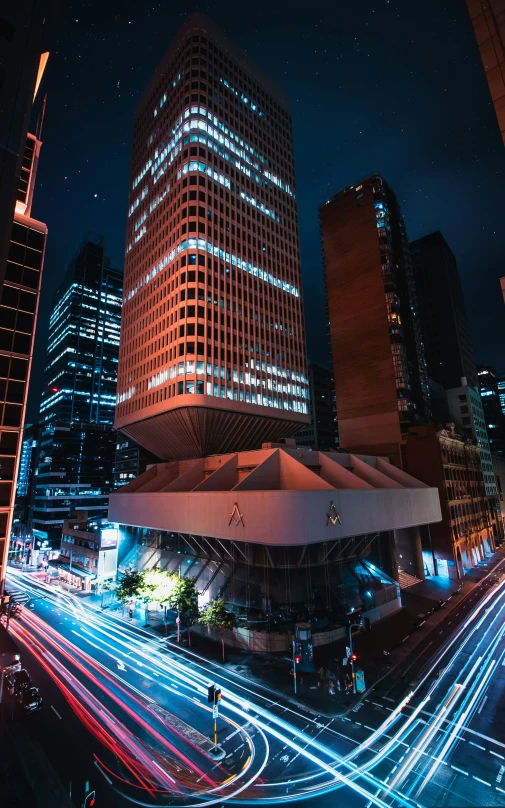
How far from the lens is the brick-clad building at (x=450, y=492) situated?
5972 centimetres

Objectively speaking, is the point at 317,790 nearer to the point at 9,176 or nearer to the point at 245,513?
the point at 245,513

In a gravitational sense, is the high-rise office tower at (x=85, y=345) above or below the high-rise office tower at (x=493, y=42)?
above

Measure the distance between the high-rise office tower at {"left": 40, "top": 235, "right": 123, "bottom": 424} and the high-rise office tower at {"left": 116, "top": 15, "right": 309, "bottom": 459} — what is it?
9781 centimetres

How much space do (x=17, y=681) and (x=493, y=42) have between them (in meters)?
38.8

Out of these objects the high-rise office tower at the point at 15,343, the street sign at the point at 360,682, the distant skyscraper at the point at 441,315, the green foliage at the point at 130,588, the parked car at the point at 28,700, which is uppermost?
the distant skyscraper at the point at 441,315

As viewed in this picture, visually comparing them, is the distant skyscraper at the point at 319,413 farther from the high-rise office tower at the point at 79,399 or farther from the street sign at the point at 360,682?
the street sign at the point at 360,682

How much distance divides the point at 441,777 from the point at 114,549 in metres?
52.0

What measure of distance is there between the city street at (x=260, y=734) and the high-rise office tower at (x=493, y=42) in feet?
85.5

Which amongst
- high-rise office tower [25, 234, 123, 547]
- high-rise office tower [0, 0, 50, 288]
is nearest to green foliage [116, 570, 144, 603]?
high-rise office tower [0, 0, 50, 288]

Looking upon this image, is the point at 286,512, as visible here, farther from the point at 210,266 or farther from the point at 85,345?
the point at 85,345

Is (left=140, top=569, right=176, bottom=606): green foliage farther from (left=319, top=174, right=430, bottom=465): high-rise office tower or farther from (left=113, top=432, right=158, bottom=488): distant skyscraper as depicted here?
(left=113, top=432, right=158, bottom=488): distant skyscraper

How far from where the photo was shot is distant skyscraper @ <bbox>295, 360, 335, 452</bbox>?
123m

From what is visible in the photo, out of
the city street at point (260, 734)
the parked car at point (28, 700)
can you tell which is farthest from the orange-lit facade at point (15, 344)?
the city street at point (260, 734)

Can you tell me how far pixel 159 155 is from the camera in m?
72.4
